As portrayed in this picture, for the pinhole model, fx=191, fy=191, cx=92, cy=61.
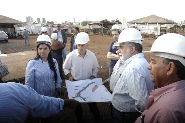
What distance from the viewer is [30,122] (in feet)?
13.9

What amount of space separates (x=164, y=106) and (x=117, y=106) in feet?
3.79

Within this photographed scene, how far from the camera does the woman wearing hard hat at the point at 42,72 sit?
3.19 metres

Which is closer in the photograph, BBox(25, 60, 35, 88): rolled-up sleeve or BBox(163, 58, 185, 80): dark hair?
BBox(163, 58, 185, 80): dark hair

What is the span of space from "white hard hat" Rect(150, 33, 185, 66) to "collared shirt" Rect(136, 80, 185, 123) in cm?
21

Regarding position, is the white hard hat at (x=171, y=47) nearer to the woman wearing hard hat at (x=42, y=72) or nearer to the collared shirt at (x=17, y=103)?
the collared shirt at (x=17, y=103)

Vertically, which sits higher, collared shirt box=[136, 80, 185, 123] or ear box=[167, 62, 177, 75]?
ear box=[167, 62, 177, 75]

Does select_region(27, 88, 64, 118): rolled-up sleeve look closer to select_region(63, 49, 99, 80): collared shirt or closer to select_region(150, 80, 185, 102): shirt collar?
select_region(150, 80, 185, 102): shirt collar

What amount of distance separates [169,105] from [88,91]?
209 cm

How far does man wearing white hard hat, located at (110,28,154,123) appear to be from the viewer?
2.22m

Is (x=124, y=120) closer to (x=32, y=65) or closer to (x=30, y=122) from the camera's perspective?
(x=32, y=65)

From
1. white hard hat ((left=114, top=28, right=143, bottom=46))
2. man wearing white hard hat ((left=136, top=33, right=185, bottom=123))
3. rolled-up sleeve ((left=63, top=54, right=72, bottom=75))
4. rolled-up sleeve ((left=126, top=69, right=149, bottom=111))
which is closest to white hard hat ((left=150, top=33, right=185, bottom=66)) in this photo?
man wearing white hard hat ((left=136, top=33, right=185, bottom=123))

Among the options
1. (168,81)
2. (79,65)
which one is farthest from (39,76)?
(168,81)

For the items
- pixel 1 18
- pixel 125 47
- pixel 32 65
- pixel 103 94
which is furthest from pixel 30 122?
pixel 1 18

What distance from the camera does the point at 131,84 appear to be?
224cm
